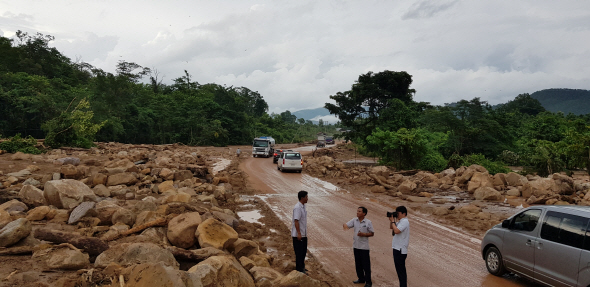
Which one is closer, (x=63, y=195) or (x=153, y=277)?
(x=153, y=277)

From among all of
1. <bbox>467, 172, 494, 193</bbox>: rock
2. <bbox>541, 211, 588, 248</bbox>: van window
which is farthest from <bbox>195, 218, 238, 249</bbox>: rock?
<bbox>467, 172, 494, 193</bbox>: rock

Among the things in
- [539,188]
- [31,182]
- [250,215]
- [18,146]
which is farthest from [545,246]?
[18,146]

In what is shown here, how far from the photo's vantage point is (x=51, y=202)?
31.0 feet

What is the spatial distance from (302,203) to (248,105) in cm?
8957

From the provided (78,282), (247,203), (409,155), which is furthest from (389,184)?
(78,282)

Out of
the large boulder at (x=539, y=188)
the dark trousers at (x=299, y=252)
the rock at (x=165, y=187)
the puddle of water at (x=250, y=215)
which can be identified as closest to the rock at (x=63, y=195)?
the rock at (x=165, y=187)

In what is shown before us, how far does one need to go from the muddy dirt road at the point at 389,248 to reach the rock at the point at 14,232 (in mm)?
5953

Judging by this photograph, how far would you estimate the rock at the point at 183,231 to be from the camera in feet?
24.0

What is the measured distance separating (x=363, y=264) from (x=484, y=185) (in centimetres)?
1370

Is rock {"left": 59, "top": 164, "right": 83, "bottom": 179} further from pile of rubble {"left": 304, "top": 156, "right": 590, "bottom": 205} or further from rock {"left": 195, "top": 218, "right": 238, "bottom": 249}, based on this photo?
pile of rubble {"left": 304, "top": 156, "right": 590, "bottom": 205}

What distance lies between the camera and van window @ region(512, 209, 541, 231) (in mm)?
6453

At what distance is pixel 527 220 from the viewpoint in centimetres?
662

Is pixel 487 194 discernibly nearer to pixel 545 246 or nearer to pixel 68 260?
pixel 545 246

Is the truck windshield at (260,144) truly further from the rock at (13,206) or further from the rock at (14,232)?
the rock at (14,232)
